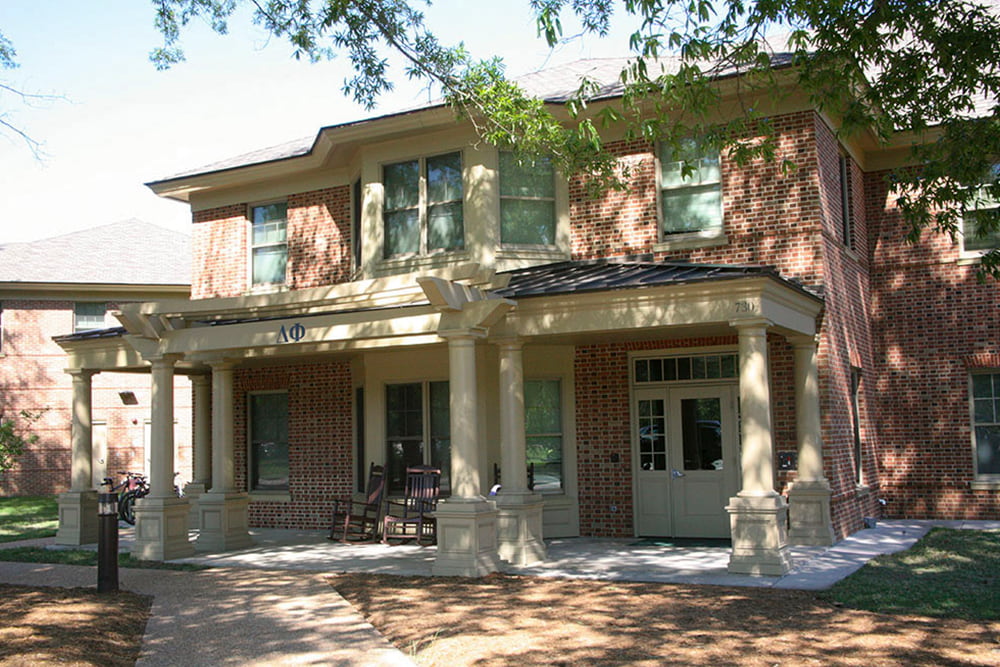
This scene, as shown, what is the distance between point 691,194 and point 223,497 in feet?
25.3

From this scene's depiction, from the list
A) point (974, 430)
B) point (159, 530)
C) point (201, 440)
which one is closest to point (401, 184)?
point (159, 530)

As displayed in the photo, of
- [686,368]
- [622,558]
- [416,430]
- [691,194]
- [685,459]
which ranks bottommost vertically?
[622,558]

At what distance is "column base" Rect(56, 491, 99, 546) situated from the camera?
563 inches

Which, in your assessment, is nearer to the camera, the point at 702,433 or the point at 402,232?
the point at 702,433

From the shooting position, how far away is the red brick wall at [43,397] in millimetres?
25094

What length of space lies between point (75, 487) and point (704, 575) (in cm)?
974

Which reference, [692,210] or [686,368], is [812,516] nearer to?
[686,368]

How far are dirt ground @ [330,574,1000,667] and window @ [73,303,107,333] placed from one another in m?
18.9

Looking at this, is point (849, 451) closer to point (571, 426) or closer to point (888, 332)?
point (888, 332)

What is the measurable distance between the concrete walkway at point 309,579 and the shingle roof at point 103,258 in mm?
12185

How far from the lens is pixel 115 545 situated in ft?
33.0

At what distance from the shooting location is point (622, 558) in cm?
1141

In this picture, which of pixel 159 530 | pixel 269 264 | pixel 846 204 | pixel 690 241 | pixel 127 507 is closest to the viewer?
pixel 159 530

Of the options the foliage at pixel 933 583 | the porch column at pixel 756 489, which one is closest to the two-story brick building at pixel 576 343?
the porch column at pixel 756 489
